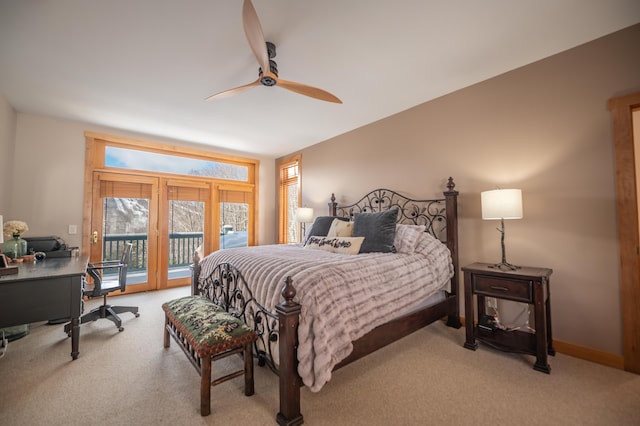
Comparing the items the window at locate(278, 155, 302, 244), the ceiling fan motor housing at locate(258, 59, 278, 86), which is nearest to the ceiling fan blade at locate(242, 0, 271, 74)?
the ceiling fan motor housing at locate(258, 59, 278, 86)

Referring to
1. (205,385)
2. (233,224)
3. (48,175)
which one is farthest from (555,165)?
(48,175)

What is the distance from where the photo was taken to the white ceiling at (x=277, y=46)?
1854 millimetres

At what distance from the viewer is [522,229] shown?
254 cm

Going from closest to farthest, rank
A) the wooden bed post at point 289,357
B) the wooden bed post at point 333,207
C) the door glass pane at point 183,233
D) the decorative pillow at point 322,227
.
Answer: the wooden bed post at point 289,357
the decorative pillow at point 322,227
the wooden bed post at point 333,207
the door glass pane at point 183,233

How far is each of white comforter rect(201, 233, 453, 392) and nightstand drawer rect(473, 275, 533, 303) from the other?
365 mm

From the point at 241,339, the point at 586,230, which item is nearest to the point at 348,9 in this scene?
the point at 241,339

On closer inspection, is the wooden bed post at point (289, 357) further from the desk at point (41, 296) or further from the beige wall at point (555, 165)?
the beige wall at point (555, 165)

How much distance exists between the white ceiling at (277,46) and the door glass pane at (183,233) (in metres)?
1.83

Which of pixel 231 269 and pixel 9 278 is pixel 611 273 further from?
pixel 9 278

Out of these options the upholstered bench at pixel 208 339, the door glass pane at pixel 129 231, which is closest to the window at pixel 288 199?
the door glass pane at pixel 129 231

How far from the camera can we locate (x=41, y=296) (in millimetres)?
2031

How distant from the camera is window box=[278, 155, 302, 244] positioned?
18.0ft

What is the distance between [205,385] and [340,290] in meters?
0.99

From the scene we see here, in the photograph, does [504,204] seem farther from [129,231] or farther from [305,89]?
[129,231]
